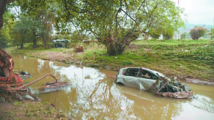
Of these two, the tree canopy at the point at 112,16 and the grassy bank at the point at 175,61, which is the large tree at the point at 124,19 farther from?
the grassy bank at the point at 175,61

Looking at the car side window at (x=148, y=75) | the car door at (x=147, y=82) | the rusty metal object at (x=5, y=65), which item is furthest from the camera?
the car side window at (x=148, y=75)

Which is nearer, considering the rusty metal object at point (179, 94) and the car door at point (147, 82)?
the rusty metal object at point (179, 94)

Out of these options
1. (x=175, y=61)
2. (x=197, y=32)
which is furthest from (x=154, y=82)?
(x=197, y=32)

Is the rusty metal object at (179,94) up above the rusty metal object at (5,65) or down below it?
below

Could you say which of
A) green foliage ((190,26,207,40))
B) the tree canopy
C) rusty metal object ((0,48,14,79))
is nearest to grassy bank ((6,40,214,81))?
the tree canopy

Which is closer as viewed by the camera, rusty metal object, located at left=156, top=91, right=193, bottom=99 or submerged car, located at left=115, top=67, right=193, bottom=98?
rusty metal object, located at left=156, top=91, right=193, bottom=99

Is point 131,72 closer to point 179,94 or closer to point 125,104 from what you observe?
point 125,104

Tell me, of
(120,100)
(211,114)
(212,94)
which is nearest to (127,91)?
(120,100)

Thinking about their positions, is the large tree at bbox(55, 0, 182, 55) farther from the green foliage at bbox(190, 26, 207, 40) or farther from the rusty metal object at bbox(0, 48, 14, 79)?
the green foliage at bbox(190, 26, 207, 40)

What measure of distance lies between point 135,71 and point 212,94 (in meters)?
4.98

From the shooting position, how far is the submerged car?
9.02 meters

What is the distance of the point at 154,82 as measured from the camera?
31.4ft

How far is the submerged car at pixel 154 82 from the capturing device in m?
9.02

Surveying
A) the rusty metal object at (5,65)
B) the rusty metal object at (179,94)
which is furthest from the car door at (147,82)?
the rusty metal object at (5,65)
